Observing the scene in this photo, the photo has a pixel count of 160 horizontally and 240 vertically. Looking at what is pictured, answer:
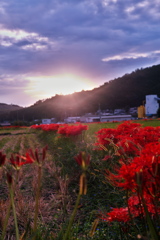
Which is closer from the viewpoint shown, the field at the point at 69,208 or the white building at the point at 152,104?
the field at the point at 69,208

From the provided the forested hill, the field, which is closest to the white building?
the forested hill

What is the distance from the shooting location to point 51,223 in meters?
2.92

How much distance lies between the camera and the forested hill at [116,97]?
85494 mm

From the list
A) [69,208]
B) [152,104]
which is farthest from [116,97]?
[69,208]

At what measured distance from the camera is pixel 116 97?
292ft

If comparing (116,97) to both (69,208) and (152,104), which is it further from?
(69,208)

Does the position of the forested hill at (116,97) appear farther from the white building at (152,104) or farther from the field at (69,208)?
the field at (69,208)

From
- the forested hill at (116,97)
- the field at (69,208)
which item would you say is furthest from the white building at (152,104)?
the field at (69,208)

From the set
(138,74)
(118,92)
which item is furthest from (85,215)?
(138,74)

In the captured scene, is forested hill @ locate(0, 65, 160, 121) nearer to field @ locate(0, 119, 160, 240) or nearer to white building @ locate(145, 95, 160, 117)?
white building @ locate(145, 95, 160, 117)

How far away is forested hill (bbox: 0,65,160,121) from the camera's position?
85.5m

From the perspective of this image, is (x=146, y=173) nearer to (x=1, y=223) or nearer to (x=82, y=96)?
(x=1, y=223)

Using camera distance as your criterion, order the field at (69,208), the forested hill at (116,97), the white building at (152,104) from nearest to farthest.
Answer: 1. the field at (69,208)
2. the white building at (152,104)
3. the forested hill at (116,97)

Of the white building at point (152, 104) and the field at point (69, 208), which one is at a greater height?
the white building at point (152, 104)
